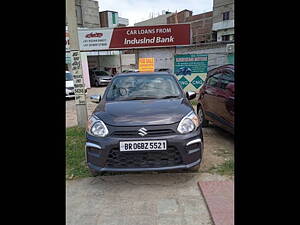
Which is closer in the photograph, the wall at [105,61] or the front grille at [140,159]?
the front grille at [140,159]

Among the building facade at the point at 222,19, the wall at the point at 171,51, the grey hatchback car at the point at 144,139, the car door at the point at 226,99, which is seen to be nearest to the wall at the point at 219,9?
the building facade at the point at 222,19

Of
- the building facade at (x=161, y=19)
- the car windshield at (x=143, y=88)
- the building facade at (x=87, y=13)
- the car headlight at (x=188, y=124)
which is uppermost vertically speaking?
the building facade at (x=161, y=19)

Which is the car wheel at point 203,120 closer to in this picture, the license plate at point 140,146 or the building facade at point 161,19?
the license plate at point 140,146

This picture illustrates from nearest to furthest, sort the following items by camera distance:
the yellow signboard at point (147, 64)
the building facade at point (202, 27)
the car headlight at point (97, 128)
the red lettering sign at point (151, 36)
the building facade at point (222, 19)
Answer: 1. the car headlight at point (97, 128)
2. the yellow signboard at point (147, 64)
3. the red lettering sign at point (151, 36)
4. the building facade at point (222, 19)
5. the building facade at point (202, 27)

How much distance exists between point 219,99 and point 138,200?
273 cm

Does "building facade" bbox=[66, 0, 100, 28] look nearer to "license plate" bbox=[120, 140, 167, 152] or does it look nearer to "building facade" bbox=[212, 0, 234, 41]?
"building facade" bbox=[212, 0, 234, 41]

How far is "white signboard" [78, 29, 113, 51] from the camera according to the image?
57.2 feet

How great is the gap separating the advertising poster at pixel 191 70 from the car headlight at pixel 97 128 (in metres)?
6.23

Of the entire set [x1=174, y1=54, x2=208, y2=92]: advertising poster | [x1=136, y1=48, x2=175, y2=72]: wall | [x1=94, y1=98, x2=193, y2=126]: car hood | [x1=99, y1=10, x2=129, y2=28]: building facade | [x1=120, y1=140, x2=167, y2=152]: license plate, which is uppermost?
[x1=99, y1=10, x2=129, y2=28]: building facade

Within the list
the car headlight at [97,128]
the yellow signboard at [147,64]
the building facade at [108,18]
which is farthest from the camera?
the building facade at [108,18]

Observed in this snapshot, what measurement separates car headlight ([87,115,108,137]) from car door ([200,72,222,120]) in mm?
2675

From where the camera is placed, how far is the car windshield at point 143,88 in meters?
3.80

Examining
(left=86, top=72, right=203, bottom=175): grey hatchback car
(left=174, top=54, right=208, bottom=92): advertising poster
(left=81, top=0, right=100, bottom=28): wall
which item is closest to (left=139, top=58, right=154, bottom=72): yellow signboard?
(left=174, top=54, right=208, bottom=92): advertising poster
